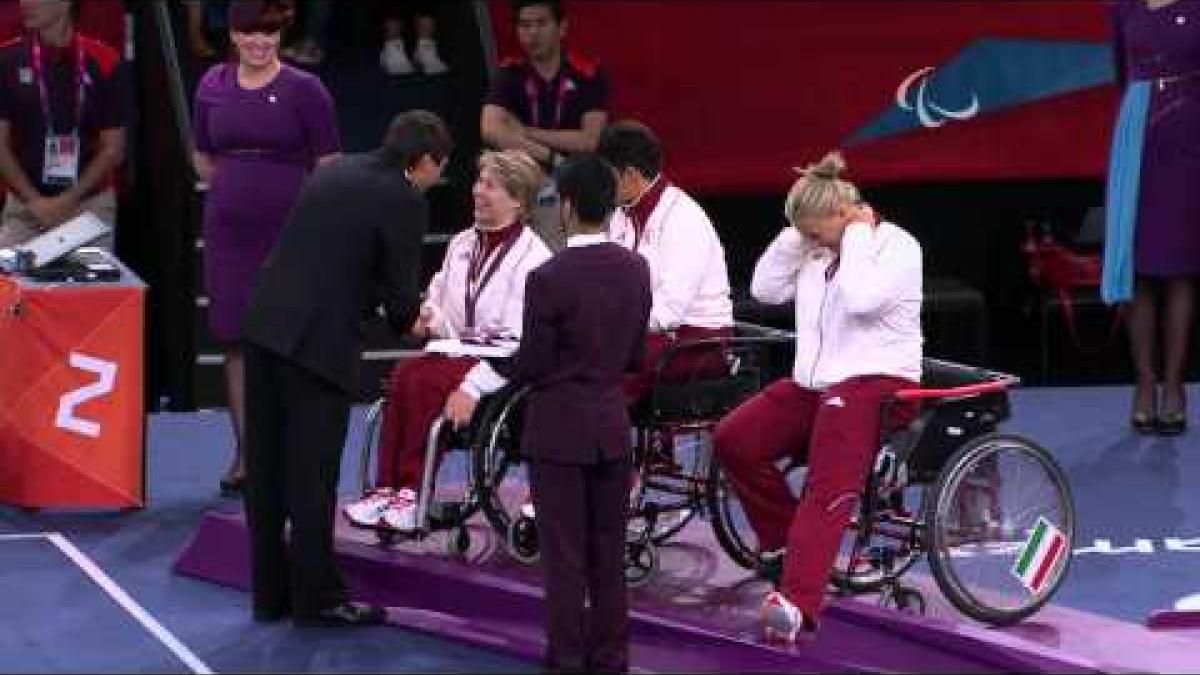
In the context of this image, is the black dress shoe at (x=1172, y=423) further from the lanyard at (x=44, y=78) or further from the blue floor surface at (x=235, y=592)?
the lanyard at (x=44, y=78)

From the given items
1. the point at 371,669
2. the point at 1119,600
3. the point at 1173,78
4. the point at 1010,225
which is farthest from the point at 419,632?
the point at 1010,225

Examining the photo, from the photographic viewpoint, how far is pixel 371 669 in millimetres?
7758

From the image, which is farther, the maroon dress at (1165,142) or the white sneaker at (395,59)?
the white sneaker at (395,59)

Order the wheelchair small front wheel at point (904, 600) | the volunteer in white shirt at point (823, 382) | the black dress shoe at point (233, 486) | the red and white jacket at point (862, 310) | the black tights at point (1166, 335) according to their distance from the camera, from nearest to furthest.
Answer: the volunteer in white shirt at point (823, 382) < the red and white jacket at point (862, 310) < the wheelchair small front wheel at point (904, 600) < the black dress shoe at point (233, 486) < the black tights at point (1166, 335)

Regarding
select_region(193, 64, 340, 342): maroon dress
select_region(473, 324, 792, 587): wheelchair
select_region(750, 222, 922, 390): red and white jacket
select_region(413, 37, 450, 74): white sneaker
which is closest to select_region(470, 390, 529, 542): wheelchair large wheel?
select_region(473, 324, 792, 587): wheelchair

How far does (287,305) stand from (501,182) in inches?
34.9

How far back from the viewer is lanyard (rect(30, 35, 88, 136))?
1071 centimetres

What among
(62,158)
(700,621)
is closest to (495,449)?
(700,621)

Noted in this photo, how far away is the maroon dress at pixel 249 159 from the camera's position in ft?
31.0

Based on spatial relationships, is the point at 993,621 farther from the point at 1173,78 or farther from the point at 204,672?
the point at 1173,78

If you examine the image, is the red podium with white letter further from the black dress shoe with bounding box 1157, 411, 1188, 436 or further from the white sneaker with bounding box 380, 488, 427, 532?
the black dress shoe with bounding box 1157, 411, 1188, 436

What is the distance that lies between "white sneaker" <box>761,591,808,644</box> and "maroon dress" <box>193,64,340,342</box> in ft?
8.41

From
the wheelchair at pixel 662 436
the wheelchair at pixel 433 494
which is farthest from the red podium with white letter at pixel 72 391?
the wheelchair at pixel 662 436

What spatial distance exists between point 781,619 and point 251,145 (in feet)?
9.42
